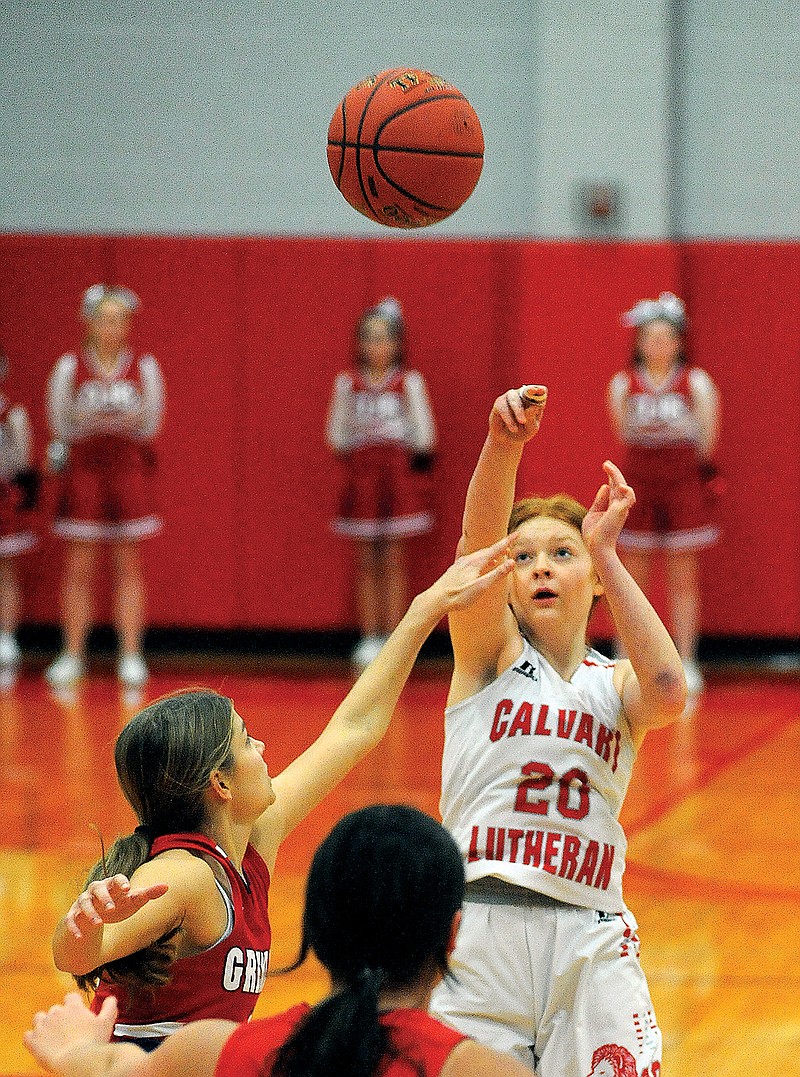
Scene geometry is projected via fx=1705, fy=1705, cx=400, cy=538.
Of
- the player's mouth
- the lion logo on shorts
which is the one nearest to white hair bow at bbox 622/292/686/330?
the player's mouth

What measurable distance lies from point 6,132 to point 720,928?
7634 mm

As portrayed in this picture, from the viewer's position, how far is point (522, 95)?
10594 millimetres

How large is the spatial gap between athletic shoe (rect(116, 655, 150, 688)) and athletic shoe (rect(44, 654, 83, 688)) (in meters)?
0.26

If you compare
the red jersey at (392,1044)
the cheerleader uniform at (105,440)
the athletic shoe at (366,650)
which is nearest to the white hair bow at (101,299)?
the cheerleader uniform at (105,440)

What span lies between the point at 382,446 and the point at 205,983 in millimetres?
7519

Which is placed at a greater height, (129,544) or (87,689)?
(129,544)

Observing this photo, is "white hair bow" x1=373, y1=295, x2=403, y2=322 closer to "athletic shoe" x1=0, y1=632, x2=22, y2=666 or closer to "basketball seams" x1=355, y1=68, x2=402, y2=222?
"athletic shoe" x1=0, y1=632, x2=22, y2=666

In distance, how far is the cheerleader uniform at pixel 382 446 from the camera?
396 inches

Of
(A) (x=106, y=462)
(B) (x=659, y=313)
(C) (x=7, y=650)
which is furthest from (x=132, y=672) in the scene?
(B) (x=659, y=313)

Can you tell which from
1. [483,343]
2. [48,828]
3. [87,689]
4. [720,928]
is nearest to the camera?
[720,928]

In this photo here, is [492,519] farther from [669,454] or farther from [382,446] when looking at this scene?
[382,446]

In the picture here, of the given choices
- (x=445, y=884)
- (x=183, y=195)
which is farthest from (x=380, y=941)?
(x=183, y=195)

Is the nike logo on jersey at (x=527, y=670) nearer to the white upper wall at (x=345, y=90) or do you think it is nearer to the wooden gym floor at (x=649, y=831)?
the wooden gym floor at (x=649, y=831)

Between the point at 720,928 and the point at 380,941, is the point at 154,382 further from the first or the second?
the point at 380,941
